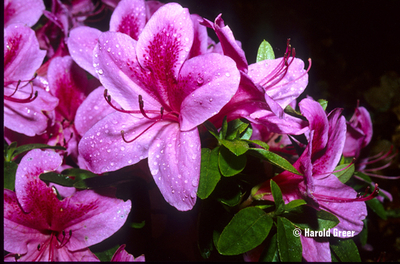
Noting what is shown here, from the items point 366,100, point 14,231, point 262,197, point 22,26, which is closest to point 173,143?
point 262,197

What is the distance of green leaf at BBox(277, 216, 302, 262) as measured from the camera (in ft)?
1.90

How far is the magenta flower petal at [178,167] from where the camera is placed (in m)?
0.52

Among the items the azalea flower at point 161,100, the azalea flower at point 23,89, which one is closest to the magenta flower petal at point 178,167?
the azalea flower at point 161,100

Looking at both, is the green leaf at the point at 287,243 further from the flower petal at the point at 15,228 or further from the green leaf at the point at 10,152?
the green leaf at the point at 10,152

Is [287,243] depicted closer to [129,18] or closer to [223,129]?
[223,129]

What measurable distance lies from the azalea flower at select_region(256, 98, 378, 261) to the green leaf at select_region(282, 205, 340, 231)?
0.08ft

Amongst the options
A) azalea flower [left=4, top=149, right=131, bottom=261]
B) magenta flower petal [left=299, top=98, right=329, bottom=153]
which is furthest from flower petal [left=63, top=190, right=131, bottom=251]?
magenta flower petal [left=299, top=98, right=329, bottom=153]

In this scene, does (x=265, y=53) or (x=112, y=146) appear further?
(x=265, y=53)

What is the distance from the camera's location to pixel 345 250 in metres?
0.72

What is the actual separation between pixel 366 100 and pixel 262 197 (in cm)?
105

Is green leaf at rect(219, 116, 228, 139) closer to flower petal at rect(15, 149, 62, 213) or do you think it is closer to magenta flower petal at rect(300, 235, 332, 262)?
magenta flower petal at rect(300, 235, 332, 262)

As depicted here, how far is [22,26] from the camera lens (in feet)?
2.53

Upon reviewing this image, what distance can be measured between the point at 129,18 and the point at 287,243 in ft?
2.30

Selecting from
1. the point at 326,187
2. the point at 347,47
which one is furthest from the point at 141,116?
the point at 347,47
